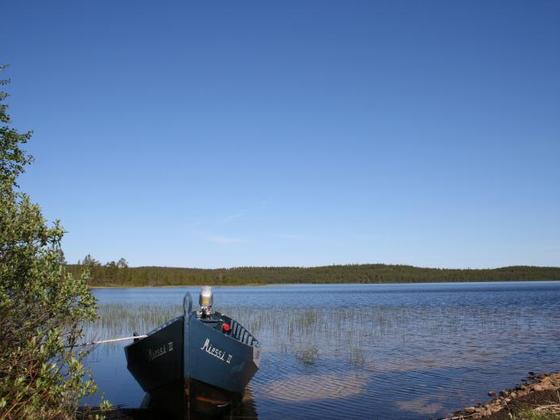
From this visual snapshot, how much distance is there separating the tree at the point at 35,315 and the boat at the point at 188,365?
385 cm

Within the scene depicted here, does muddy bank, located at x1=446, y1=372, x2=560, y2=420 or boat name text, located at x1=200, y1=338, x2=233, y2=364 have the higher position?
boat name text, located at x1=200, y1=338, x2=233, y2=364

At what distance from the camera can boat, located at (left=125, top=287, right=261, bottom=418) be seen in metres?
12.2

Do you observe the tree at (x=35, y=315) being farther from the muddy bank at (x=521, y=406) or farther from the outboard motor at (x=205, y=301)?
the muddy bank at (x=521, y=406)

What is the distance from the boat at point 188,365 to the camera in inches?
482

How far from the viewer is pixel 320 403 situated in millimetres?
14805

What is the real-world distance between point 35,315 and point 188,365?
529 cm

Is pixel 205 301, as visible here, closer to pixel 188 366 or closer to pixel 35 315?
pixel 188 366

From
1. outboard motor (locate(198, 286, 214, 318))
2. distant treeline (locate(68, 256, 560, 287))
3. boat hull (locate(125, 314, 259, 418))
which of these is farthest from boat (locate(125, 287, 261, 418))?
distant treeline (locate(68, 256, 560, 287))

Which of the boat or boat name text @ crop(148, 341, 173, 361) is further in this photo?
boat name text @ crop(148, 341, 173, 361)

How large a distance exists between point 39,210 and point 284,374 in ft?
42.7

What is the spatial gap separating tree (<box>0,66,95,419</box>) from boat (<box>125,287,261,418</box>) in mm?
3847

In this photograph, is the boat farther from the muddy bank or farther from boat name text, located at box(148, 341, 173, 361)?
the muddy bank

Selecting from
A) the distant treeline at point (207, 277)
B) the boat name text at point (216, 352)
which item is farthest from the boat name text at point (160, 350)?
the distant treeline at point (207, 277)

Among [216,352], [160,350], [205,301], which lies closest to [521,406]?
[216,352]
